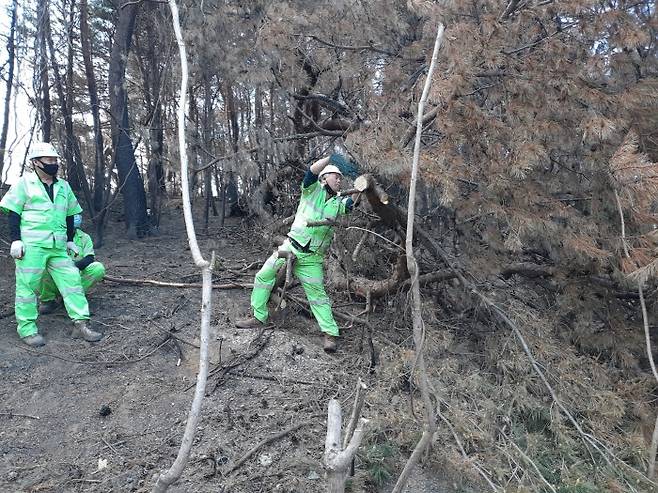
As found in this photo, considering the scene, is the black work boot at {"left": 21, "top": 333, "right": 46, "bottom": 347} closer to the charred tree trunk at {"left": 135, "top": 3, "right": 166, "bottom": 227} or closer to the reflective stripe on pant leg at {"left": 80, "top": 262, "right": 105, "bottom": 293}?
the reflective stripe on pant leg at {"left": 80, "top": 262, "right": 105, "bottom": 293}

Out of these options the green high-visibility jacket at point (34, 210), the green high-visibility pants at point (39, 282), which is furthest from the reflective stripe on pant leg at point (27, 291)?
the green high-visibility jacket at point (34, 210)

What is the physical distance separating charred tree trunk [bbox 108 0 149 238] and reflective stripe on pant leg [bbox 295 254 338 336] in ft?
12.3

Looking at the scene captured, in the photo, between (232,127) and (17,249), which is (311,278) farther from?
(232,127)

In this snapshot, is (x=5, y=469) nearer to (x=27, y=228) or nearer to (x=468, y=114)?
(x=27, y=228)

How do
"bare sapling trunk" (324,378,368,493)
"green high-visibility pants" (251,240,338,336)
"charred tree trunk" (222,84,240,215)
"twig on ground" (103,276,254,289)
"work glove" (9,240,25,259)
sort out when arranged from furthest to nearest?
1. "charred tree trunk" (222,84,240,215)
2. "twig on ground" (103,276,254,289)
3. "green high-visibility pants" (251,240,338,336)
4. "work glove" (9,240,25,259)
5. "bare sapling trunk" (324,378,368,493)

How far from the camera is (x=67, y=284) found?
15.6 ft

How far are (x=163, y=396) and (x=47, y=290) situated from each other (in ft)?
6.52

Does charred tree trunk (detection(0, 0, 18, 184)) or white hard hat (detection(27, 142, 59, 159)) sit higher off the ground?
charred tree trunk (detection(0, 0, 18, 184))

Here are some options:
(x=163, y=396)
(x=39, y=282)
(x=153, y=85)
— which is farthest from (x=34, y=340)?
(x=153, y=85)

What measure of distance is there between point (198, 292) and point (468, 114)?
3.61 metres

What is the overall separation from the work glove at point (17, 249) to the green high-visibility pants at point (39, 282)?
0.20 ft

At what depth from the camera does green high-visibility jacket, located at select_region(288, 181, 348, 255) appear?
4.81m

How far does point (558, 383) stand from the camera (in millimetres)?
4242

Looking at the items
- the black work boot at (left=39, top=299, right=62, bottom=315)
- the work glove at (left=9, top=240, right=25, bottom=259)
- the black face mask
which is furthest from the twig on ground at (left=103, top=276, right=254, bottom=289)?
the black face mask
